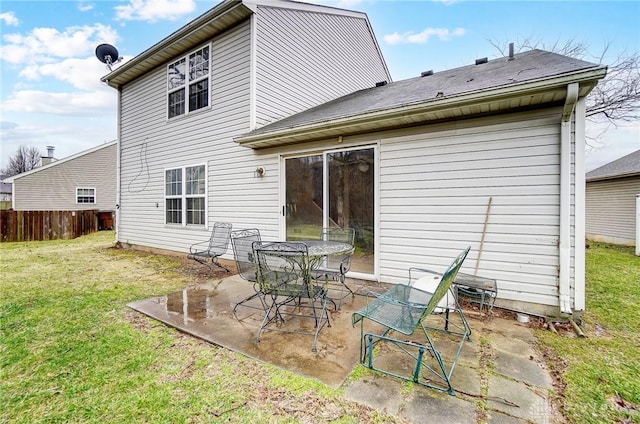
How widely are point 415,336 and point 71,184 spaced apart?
2121 cm

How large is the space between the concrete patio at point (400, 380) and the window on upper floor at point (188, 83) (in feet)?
17.1

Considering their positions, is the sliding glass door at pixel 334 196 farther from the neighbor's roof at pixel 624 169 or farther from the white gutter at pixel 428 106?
the neighbor's roof at pixel 624 169

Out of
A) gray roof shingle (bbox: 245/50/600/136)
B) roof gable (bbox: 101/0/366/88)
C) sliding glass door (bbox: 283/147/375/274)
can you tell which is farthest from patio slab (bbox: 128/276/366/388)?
roof gable (bbox: 101/0/366/88)

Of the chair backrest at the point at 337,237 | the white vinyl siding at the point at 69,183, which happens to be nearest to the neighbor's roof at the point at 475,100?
the chair backrest at the point at 337,237

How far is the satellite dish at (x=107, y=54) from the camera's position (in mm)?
8547

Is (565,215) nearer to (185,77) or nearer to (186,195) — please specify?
(186,195)

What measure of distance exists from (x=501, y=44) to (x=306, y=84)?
948 cm

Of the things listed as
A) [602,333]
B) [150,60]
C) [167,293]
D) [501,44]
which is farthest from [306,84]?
[501,44]

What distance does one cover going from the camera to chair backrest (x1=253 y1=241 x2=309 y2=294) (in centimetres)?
285

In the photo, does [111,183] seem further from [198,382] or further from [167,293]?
[198,382]

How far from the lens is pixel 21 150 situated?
3644 centimetres

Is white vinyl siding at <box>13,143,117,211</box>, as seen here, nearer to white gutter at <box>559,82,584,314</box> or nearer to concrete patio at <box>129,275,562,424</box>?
concrete patio at <box>129,275,562,424</box>

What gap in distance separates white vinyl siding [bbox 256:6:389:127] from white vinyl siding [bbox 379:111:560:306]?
3.30 metres

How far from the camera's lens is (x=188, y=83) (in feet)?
23.7
